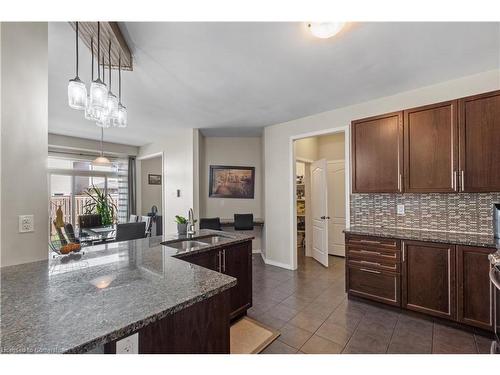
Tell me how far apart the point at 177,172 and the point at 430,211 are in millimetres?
4285

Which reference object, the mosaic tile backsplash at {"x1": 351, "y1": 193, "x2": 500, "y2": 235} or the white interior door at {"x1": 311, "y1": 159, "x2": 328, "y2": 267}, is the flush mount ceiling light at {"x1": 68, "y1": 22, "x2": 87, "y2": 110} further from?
the white interior door at {"x1": 311, "y1": 159, "x2": 328, "y2": 267}

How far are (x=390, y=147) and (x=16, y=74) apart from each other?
3.31 m

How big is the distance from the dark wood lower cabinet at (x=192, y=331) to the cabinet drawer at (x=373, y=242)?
6.60 feet

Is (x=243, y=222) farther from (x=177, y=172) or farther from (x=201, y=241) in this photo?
(x=201, y=241)

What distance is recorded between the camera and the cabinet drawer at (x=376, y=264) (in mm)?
2400

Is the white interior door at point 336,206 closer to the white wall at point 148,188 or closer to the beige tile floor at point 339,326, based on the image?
the beige tile floor at point 339,326

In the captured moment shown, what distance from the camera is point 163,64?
7.05 feet

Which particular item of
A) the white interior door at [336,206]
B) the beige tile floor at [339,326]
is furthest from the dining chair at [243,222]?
the white interior door at [336,206]

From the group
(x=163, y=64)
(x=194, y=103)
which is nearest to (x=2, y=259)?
(x=163, y=64)

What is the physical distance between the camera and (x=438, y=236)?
2.28 m

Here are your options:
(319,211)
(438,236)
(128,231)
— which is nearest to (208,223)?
(128,231)
